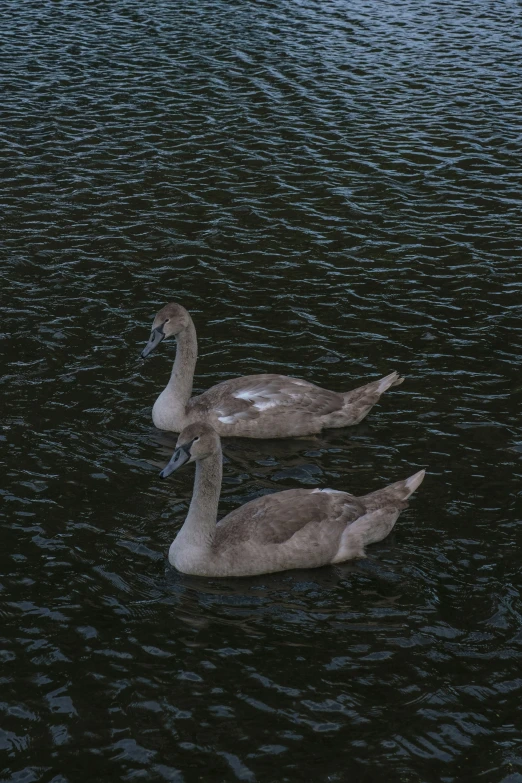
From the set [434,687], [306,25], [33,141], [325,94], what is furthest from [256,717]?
[306,25]

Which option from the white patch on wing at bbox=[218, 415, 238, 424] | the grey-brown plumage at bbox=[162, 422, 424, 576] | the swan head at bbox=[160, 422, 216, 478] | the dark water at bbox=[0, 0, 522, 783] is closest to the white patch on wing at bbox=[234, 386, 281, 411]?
the white patch on wing at bbox=[218, 415, 238, 424]

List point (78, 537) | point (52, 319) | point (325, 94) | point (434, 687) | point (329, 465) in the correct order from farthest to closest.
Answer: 1. point (325, 94)
2. point (52, 319)
3. point (329, 465)
4. point (78, 537)
5. point (434, 687)

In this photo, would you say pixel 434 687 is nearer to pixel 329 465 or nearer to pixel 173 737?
pixel 173 737

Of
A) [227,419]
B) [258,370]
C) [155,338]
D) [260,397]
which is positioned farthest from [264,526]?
[258,370]

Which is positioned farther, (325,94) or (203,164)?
(325,94)

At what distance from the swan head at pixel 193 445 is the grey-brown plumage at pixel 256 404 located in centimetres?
332

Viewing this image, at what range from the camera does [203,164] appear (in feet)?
91.9

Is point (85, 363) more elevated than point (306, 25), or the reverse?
point (306, 25)

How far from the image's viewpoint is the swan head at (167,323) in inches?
685

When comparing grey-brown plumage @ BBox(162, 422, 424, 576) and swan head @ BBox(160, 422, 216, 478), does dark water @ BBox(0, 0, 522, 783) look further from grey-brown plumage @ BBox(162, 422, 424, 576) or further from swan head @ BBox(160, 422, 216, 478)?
swan head @ BBox(160, 422, 216, 478)

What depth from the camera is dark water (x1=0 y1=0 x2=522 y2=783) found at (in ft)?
36.3

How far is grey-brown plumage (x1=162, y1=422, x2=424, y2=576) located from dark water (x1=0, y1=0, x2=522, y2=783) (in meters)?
0.29

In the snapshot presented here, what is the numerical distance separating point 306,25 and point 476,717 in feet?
114

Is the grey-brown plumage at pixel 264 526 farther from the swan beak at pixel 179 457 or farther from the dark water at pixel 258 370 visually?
the dark water at pixel 258 370
